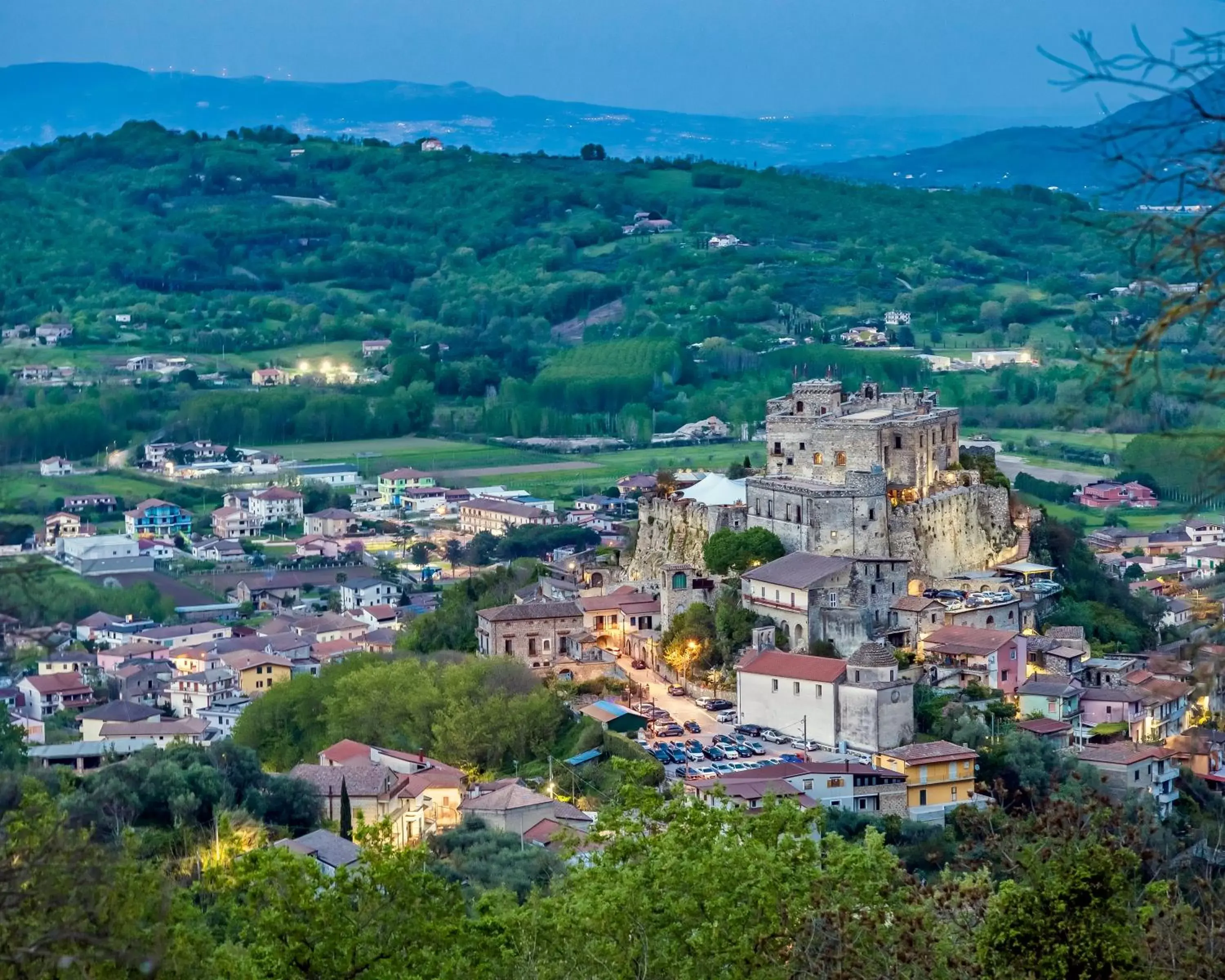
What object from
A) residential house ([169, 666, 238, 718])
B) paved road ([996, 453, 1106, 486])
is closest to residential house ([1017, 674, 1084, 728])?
residential house ([169, 666, 238, 718])

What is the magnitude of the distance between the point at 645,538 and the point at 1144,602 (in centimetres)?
848

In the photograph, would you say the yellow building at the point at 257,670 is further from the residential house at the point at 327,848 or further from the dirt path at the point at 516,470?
the dirt path at the point at 516,470

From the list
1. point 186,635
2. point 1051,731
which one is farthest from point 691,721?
point 186,635

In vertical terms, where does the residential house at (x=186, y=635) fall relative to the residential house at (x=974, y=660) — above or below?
below

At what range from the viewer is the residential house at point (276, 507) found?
2598 inches

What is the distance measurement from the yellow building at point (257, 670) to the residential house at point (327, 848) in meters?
15.8

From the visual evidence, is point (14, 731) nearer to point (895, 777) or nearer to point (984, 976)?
point (895, 777)

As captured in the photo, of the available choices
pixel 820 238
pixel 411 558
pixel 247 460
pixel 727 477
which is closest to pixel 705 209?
pixel 820 238

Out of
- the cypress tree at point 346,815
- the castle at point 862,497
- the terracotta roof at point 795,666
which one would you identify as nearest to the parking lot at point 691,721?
the terracotta roof at point 795,666

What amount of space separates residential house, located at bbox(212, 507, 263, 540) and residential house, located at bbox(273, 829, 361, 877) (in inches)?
1430

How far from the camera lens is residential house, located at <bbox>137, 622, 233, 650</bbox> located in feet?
161

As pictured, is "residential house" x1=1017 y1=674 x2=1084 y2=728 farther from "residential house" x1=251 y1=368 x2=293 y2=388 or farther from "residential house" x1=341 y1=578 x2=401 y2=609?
"residential house" x1=251 y1=368 x2=293 y2=388

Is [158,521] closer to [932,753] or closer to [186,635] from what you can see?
[186,635]

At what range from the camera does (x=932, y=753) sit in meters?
30.1
